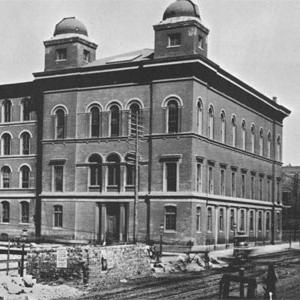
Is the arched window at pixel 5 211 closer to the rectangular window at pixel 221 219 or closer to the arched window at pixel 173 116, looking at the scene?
the arched window at pixel 173 116

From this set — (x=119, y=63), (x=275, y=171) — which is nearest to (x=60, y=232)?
(x=119, y=63)

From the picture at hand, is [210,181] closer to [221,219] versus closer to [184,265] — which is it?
[221,219]

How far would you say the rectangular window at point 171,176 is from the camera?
45.0m

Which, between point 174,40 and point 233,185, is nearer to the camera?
point 174,40

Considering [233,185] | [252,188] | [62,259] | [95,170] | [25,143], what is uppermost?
[25,143]

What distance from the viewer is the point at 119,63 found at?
47.6 metres

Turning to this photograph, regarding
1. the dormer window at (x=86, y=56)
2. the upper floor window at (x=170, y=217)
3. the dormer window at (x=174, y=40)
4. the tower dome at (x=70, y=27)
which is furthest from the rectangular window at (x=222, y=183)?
the tower dome at (x=70, y=27)

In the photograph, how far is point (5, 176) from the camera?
54812mm

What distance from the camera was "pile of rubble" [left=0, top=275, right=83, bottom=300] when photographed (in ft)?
70.9

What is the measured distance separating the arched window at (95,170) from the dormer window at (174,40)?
10.2 metres

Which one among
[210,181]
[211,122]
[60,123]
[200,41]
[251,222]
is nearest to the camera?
[200,41]

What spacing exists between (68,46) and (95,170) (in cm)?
1048

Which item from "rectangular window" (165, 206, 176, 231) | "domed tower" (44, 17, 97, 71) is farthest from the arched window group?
"rectangular window" (165, 206, 176, 231)

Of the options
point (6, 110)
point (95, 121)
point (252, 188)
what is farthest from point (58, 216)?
point (252, 188)
